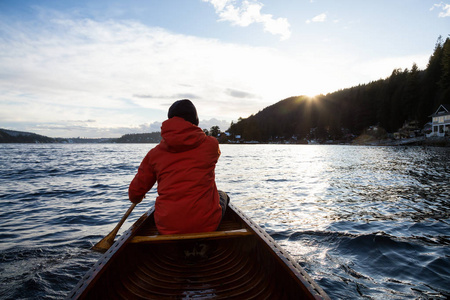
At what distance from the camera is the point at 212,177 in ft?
10.5

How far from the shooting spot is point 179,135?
2.81m

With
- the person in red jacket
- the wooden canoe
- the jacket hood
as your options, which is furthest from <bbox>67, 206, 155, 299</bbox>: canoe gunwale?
the jacket hood

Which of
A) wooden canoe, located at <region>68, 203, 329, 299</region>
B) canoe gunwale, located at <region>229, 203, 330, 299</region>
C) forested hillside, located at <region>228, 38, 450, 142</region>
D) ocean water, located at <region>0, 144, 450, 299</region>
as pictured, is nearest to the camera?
canoe gunwale, located at <region>229, 203, 330, 299</region>

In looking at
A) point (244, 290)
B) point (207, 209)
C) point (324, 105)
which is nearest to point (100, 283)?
point (207, 209)

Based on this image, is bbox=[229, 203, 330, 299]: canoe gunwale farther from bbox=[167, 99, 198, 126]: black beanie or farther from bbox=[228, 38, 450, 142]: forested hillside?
bbox=[228, 38, 450, 142]: forested hillside

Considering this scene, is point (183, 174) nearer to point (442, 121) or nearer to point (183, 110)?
point (183, 110)

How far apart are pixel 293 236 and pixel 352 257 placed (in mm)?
1388

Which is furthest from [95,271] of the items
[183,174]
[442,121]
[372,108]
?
[372,108]

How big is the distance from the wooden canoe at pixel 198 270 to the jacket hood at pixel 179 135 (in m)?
1.06

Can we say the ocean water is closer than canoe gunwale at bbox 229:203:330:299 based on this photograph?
No

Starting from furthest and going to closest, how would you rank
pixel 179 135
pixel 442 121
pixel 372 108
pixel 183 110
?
pixel 372 108 < pixel 442 121 < pixel 183 110 < pixel 179 135

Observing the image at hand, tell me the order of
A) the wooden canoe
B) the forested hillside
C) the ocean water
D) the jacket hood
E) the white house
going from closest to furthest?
the wooden canoe → the jacket hood → the ocean water → the white house → the forested hillside

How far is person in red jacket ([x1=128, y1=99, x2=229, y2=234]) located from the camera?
9.45 ft

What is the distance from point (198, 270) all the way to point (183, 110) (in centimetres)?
216
